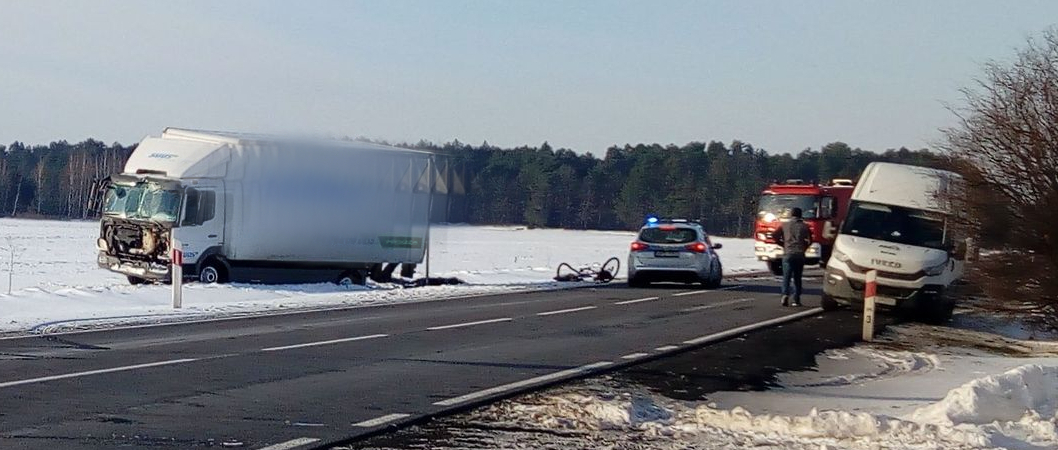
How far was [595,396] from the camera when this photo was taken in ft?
33.4

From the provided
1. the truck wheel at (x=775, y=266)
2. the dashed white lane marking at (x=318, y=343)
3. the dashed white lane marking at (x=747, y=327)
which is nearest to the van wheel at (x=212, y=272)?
the dashed white lane marking at (x=318, y=343)

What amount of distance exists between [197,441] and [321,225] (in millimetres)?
19330

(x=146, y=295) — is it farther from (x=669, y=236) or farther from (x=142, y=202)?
(x=669, y=236)

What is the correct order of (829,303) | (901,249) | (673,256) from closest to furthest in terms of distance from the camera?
1. (901,249)
2. (829,303)
3. (673,256)

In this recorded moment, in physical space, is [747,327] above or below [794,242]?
below

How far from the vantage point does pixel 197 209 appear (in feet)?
85.2

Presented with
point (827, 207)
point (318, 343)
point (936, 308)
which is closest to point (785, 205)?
point (827, 207)

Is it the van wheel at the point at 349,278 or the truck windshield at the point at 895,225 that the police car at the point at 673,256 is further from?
the truck windshield at the point at 895,225

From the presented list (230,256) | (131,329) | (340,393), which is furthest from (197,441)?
(230,256)

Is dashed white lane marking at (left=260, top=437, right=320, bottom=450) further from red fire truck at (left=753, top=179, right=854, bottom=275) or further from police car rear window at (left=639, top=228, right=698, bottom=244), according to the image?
red fire truck at (left=753, top=179, right=854, bottom=275)

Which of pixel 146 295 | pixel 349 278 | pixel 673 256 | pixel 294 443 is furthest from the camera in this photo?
pixel 349 278

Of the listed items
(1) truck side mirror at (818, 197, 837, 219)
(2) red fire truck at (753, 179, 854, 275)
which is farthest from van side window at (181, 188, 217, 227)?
(1) truck side mirror at (818, 197, 837, 219)

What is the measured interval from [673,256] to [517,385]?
17.2 m

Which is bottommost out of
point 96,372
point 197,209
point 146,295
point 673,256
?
point 146,295
